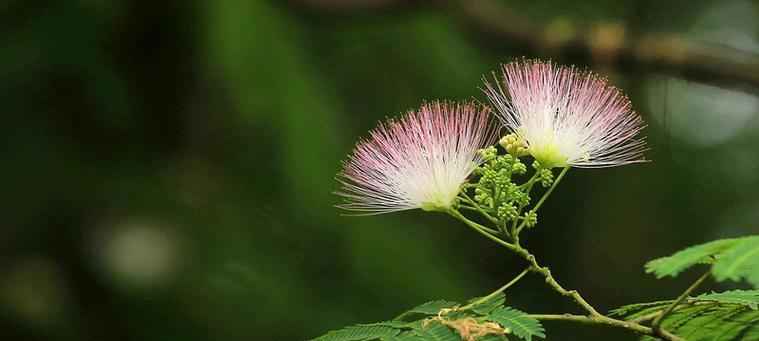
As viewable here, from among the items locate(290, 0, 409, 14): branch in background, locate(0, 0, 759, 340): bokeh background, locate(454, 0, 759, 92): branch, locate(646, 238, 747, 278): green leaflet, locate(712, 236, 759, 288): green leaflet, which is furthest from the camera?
locate(290, 0, 409, 14): branch in background

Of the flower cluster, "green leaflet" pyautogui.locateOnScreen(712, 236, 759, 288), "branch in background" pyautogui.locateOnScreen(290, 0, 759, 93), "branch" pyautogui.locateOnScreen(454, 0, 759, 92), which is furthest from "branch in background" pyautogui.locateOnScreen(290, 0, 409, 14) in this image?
"green leaflet" pyautogui.locateOnScreen(712, 236, 759, 288)

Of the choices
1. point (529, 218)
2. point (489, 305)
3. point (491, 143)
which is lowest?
point (489, 305)

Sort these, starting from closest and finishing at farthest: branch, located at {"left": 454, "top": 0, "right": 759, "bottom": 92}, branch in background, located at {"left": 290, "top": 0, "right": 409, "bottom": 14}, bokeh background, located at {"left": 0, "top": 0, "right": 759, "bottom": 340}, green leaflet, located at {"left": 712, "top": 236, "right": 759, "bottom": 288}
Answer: green leaflet, located at {"left": 712, "top": 236, "right": 759, "bottom": 288} → branch, located at {"left": 454, "top": 0, "right": 759, "bottom": 92} → bokeh background, located at {"left": 0, "top": 0, "right": 759, "bottom": 340} → branch in background, located at {"left": 290, "top": 0, "right": 409, "bottom": 14}

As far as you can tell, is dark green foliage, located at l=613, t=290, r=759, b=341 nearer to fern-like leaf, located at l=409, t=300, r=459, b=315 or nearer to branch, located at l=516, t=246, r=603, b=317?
branch, located at l=516, t=246, r=603, b=317

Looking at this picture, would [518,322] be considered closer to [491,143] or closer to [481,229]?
[481,229]

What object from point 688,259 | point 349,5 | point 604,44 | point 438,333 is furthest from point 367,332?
point 349,5

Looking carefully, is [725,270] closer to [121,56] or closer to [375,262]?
[375,262]
